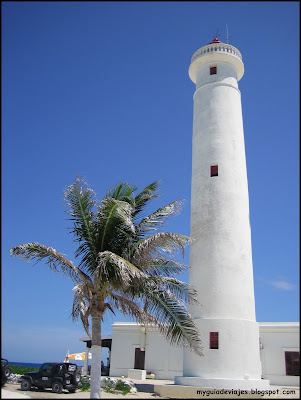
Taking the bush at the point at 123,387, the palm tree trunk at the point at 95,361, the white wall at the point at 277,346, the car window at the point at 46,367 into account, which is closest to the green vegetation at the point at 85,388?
the bush at the point at 123,387

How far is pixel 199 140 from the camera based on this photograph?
20.3m

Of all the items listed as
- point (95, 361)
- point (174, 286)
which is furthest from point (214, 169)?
point (95, 361)

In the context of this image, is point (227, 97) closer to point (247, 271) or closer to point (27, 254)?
point (247, 271)

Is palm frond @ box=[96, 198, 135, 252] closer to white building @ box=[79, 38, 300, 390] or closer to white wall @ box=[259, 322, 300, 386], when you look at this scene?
white building @ box=[79, 38, 300, 390]

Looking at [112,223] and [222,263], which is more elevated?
[112,223]

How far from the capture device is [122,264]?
1374 centimetres

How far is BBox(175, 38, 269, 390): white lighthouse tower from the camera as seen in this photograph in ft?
54.3

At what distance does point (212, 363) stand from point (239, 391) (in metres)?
1.42

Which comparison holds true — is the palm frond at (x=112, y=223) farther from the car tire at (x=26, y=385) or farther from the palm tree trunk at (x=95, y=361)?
the car tire at (x=26, y=385)

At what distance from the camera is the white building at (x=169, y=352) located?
21.0 metres

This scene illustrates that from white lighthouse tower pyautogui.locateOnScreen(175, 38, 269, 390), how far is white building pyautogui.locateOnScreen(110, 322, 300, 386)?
4.91 metres

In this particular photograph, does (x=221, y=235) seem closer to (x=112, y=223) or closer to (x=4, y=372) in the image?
(x=112, y=223)

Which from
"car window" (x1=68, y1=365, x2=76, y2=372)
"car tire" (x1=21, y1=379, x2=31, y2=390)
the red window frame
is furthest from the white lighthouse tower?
"car tire" (x1=21, y1=379, x2=31, y2=390)

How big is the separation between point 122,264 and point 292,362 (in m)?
12.3
